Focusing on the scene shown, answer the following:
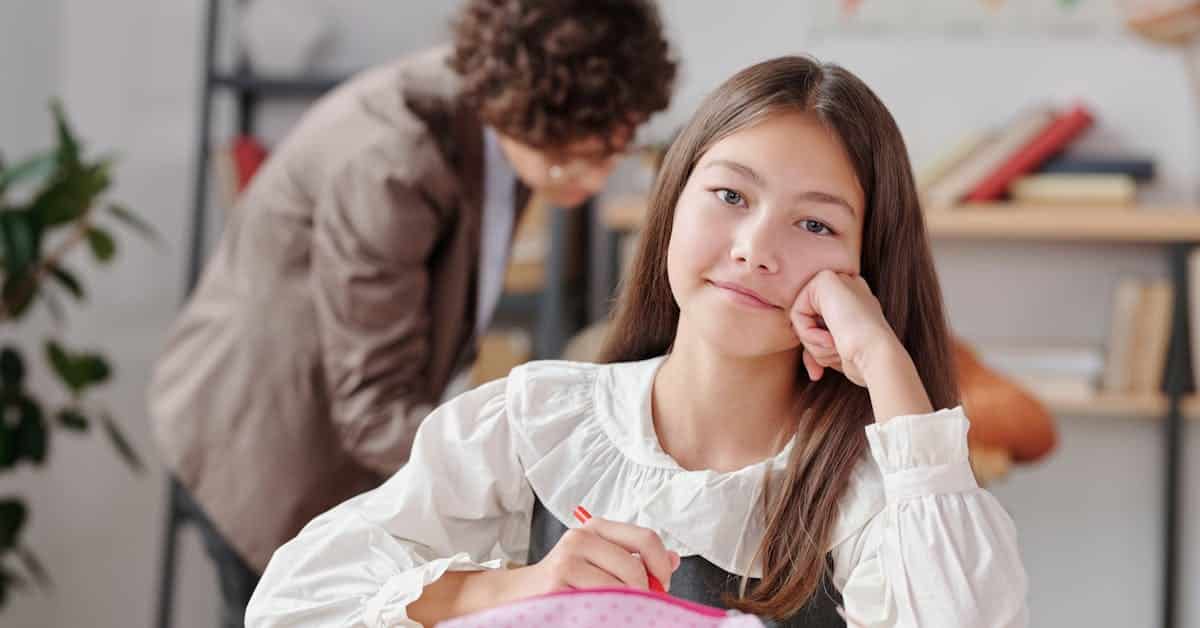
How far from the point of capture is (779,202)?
1.04 meters

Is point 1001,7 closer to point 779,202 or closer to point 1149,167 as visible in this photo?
point 1149,167

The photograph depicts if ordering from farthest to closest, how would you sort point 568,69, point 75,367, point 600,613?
1. point 75,367
2. point 568,69
3. point 600,613

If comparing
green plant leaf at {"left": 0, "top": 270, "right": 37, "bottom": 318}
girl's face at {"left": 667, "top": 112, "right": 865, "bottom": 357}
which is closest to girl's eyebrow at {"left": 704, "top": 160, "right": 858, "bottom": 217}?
girl's face at {"left": 667, "top": 112, "right": 865, "bottom": 357}

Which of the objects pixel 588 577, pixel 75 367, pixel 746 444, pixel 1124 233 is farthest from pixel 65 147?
pixel 1124 233

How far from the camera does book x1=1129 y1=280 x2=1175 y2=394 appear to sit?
322cm

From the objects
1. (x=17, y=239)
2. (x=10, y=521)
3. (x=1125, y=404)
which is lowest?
(x=1125, y=404)

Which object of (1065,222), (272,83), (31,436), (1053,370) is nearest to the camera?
(31,436)

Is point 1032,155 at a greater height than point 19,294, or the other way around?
point 19,294

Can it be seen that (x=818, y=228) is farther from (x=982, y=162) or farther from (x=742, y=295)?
(x=982, y=162)

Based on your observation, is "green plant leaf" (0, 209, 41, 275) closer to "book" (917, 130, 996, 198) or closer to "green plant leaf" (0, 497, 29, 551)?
"green plant leaf" (0, 497, 29, 551)

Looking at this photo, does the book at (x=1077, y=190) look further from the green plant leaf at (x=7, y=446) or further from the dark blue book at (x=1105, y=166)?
the green plant leaf at (x=7, y=446)

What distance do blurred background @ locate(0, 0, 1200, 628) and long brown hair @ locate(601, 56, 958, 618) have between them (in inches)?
84.3

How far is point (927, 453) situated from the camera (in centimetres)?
98

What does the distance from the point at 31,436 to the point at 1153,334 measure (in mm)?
2363
